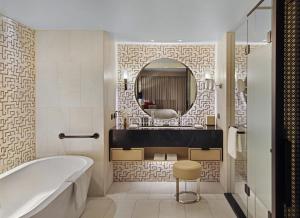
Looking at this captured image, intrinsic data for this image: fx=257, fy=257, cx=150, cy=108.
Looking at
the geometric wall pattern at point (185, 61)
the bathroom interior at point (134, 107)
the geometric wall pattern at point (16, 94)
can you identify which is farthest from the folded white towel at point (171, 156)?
the geometric wall pattern at point (16, 94)

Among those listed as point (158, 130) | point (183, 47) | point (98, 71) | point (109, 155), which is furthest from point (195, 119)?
point (98, 71)

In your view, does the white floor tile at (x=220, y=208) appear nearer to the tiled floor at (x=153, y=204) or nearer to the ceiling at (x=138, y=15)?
the tiled floor at (x=153, y=204)

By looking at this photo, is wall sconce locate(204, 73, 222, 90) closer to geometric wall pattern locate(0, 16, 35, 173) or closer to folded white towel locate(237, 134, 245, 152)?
folded white towel locate(237, 134, 245, 152)

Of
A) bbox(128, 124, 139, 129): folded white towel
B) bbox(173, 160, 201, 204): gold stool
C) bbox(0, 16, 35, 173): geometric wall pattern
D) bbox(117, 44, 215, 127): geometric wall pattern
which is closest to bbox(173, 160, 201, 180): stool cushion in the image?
bbox(173, 160, 201, 204): gold stool

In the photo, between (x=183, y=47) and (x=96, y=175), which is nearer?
(x=96, y=175)

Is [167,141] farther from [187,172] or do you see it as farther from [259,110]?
[259,110]

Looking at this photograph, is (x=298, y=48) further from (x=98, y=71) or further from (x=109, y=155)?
(x=109, y=155)

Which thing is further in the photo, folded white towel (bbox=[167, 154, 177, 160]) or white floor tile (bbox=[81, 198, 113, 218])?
folded white towel (bbox=[167, 154, 177, 160])

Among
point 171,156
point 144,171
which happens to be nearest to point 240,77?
point 171,156

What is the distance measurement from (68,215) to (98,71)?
1.94m

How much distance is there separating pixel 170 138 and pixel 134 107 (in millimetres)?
975

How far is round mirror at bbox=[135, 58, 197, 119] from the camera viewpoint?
4.46 metres

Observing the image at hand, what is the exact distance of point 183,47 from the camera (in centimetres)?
446

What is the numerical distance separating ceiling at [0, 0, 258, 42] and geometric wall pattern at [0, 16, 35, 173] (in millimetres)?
230
